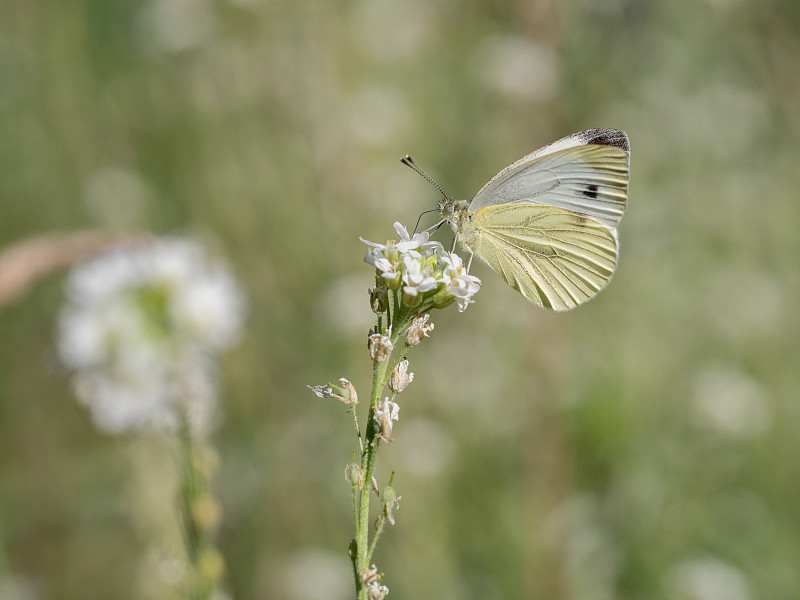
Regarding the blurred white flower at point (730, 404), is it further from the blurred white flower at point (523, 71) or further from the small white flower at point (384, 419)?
the small white flower at point (384, 419)

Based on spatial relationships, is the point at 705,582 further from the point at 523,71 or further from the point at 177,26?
the point at 177,26

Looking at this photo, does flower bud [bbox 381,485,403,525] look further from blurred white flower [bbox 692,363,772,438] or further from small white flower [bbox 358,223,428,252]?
blurred white flower [bbox 692,363,772,438]

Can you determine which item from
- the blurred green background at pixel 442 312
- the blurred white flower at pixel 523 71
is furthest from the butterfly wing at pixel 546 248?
the blurred white flower at pixel 523 71

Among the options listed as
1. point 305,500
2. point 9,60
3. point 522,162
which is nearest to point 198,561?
point 522,162

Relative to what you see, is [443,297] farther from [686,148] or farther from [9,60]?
[9,60]

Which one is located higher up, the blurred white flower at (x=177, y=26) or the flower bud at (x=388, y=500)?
the blurred white flower at (x=177, y=26)

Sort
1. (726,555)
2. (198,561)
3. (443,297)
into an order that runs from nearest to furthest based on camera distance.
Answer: (198,561) < (443,297) < (726,555)

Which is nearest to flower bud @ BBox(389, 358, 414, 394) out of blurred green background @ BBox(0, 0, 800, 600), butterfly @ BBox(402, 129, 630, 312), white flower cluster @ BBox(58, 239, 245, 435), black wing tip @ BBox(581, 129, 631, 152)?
butterfly @ BBox(402, 129, 630, 312)
